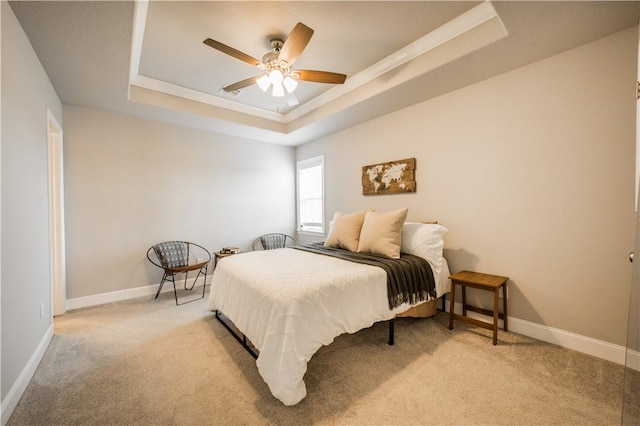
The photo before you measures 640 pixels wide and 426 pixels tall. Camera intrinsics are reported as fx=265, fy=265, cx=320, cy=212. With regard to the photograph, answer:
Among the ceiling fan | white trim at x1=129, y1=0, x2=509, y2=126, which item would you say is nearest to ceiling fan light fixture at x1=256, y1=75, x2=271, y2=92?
the ceiling fan

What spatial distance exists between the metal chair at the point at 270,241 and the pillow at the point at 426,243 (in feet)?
8.79

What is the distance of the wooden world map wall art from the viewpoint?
3.39m

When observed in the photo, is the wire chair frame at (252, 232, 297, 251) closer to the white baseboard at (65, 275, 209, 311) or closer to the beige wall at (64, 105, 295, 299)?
the beige wall at (64, 105, 295, 299)

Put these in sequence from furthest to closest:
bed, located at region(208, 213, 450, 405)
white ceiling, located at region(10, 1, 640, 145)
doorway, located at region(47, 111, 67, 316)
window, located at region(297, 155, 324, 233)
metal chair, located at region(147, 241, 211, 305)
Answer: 1. window, located at region(297, 155, 324, 233)
2. metal chair, located at region(147, 241, 211, 305)
3. doorway, located at region(47, 111, 67, 316)
4. white ceiling, located at region(10, 1, 640, 145)
5. bed, located at region(208, 213, 450, 405)

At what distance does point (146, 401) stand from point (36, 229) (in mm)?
1642

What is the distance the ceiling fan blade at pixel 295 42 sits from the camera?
188cm

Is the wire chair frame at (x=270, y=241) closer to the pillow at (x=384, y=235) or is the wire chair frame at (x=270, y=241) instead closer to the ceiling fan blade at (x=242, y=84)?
the pillow at (x=384, y=235)

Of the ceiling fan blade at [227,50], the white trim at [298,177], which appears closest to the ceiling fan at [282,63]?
the ceiling fan blade at [227,50]

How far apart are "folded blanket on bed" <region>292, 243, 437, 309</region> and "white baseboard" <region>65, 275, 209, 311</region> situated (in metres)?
2.72

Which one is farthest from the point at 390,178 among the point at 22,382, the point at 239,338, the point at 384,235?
the point at 22,382

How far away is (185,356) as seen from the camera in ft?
7.11

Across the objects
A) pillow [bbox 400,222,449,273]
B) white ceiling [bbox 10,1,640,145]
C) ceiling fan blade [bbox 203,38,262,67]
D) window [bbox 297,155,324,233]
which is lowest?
pillow [bbox 400,222,449,273]

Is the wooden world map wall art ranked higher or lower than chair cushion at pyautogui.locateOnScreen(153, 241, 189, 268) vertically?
higher

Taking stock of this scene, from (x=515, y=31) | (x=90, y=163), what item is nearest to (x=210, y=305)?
(x=90, y=163)
